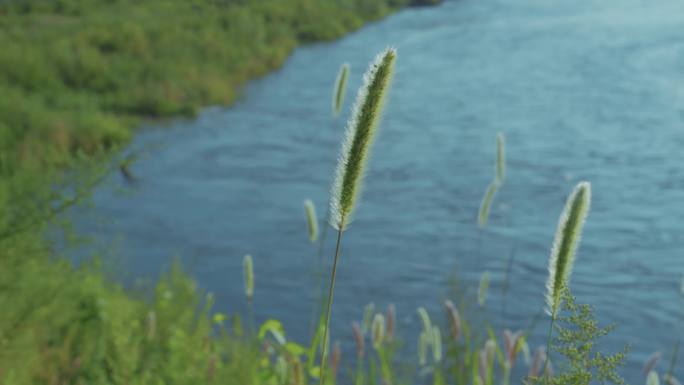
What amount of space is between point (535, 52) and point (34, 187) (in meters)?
8.56

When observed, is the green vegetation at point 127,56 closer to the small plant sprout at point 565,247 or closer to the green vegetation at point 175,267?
the green vegetation at point 175,267

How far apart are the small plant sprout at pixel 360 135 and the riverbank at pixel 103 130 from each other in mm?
1299

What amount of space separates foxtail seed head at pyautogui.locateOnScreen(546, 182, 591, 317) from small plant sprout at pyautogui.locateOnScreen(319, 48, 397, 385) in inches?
10.8

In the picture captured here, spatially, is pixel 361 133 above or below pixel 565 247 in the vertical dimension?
above

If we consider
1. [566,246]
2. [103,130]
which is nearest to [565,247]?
[566,246]

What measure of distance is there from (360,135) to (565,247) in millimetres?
322

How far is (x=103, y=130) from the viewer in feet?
29.2

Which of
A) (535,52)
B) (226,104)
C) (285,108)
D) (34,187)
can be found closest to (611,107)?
(535,52)

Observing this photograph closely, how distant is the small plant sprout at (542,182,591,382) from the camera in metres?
1.11

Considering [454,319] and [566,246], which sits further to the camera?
[454,319]

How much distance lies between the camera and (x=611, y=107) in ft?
27.1

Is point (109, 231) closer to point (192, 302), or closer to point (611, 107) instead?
point (192, 302)

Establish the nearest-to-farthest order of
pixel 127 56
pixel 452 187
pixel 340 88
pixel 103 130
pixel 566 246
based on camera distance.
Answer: pixel 566 246
pixel 340 88
pixel 452 187
pixel 103 130
pixel 127 56

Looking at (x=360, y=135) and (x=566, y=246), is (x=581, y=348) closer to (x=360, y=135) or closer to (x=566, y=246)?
(x=566, y=246)
